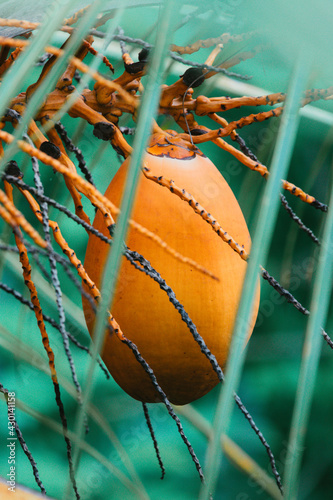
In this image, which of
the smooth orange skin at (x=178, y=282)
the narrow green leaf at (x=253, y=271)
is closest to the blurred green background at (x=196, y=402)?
the smooth orange skin at (x=178, y=282)

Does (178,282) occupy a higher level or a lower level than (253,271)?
higher

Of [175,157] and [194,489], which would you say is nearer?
[175,157]

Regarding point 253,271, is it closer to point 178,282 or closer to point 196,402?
point 178,282

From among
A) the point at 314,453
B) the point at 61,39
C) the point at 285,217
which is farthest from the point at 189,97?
the point at 314,453

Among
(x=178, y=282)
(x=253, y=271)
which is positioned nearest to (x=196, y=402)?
(x=178, y=282)

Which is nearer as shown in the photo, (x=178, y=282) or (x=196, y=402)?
(x=178, y=282)

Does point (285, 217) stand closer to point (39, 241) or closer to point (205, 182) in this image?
point (205, 182)

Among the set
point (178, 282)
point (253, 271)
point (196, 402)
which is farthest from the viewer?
point (196, 402)

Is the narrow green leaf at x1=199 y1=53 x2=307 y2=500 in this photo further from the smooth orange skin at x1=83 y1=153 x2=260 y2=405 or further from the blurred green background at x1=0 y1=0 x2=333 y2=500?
Result: the blurred green background at x1=0 y1=0 x2=333 y2=500
